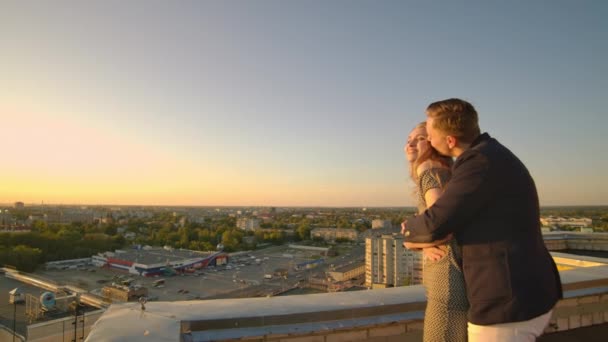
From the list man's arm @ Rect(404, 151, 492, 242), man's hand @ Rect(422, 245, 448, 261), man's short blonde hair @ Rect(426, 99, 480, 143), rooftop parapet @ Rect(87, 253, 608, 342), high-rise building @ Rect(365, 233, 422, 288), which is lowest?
high-rise building @ Rect(365, 233, 422, 288)

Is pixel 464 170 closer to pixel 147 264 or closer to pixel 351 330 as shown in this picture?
pixel 351 330

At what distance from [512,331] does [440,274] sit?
161mm

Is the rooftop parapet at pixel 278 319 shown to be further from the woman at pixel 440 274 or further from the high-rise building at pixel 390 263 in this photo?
the high-rise building at pixel 390 263

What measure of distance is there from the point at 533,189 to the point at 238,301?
1014 mm

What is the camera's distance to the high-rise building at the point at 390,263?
15.3m

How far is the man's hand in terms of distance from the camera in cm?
81

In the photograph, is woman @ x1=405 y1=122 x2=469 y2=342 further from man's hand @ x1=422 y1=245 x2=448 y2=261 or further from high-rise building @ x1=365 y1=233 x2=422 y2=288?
high-rise building @ x1=365 y1=233 x2=422 y2=288

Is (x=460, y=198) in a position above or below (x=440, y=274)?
above

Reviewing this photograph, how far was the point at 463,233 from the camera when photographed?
0.76 m

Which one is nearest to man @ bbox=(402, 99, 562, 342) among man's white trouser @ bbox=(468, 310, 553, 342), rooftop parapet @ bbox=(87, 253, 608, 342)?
man's white trouser @ bbox=(468, 310, 553, 342)

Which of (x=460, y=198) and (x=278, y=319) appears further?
(x=278, y=319)

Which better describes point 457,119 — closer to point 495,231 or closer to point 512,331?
point 495,231

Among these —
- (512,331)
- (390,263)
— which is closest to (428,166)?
(512,331)

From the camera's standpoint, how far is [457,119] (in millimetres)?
809
